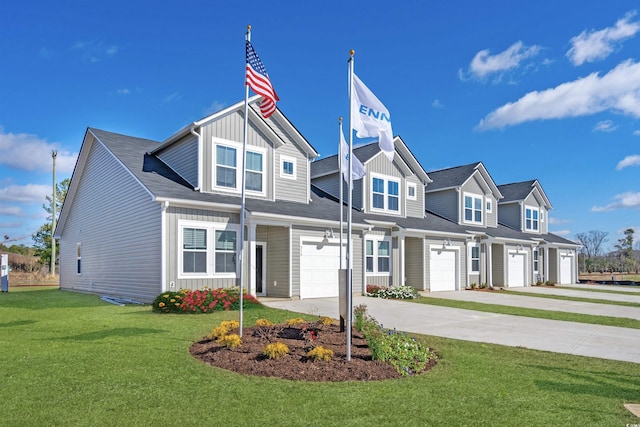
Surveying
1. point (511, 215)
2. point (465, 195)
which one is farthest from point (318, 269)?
point (511, 215)

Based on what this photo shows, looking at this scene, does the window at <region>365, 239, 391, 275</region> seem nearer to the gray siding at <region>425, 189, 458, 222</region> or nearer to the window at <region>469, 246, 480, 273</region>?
the window at <region>469, 246, 480, 273</region>

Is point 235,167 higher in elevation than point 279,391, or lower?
higher

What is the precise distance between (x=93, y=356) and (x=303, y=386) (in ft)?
11.6

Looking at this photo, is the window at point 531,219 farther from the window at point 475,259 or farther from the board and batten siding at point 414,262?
the board and batten siding at point 414,262

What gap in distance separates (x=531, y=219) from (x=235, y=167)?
86.3 ft

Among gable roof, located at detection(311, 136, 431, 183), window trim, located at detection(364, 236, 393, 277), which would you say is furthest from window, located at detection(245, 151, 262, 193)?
gable roof, located at detection(311, 136, 431, 183)

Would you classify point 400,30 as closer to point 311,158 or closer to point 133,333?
point 311,158

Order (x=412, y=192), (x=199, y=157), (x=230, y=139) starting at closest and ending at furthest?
(x=199, y=157) < (x=230, y=139) < (x=412, y=192)

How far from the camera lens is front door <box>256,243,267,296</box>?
1767 centimetres

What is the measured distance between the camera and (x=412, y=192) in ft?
84.1

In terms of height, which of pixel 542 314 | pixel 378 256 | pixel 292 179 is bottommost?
pixel 542 314

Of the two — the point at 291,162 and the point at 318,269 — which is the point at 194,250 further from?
the point at 291,162

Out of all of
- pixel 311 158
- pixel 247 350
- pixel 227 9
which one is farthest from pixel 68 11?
pixel 247 350

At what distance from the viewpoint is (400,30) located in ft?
47.9
